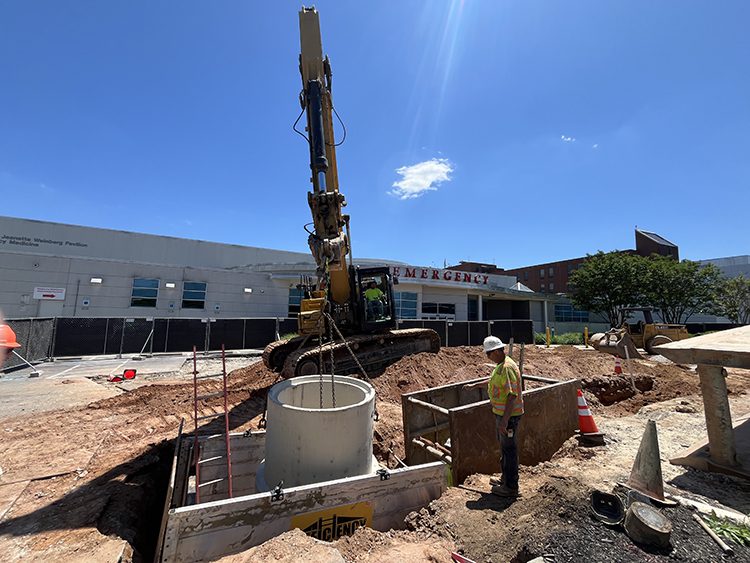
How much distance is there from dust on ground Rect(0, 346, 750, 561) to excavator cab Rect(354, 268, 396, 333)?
2682mm

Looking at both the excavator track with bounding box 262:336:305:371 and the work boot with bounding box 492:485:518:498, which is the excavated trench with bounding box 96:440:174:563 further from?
the excavator track with bounding box 262:336:305:371

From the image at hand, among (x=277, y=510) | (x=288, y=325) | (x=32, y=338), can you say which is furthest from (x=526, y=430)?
(x=32, y=338)

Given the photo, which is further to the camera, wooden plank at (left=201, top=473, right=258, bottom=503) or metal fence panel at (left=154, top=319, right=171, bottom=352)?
metal fence panel at (left=154, top=319, right=171, bottom=352)

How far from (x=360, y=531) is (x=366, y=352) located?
759 cm

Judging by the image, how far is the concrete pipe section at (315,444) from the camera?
4168mm

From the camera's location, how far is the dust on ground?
299 cm

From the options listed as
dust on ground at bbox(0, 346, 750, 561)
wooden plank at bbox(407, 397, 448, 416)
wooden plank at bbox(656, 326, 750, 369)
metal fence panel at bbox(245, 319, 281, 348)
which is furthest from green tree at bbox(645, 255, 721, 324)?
wooden plank at bbox(407, 397, 448, 416)

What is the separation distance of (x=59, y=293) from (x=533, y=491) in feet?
79.6

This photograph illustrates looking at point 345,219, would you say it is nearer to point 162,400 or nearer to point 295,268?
point 162,400

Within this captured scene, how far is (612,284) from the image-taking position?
33031mm

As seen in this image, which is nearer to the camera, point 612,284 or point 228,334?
point 228,334

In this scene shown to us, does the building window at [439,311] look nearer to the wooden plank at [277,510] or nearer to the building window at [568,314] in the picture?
the building window at [568,314]

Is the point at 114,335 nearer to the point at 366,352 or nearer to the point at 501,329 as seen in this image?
the point at 366,352

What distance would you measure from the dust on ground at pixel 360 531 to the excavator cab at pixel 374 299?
106 inches
